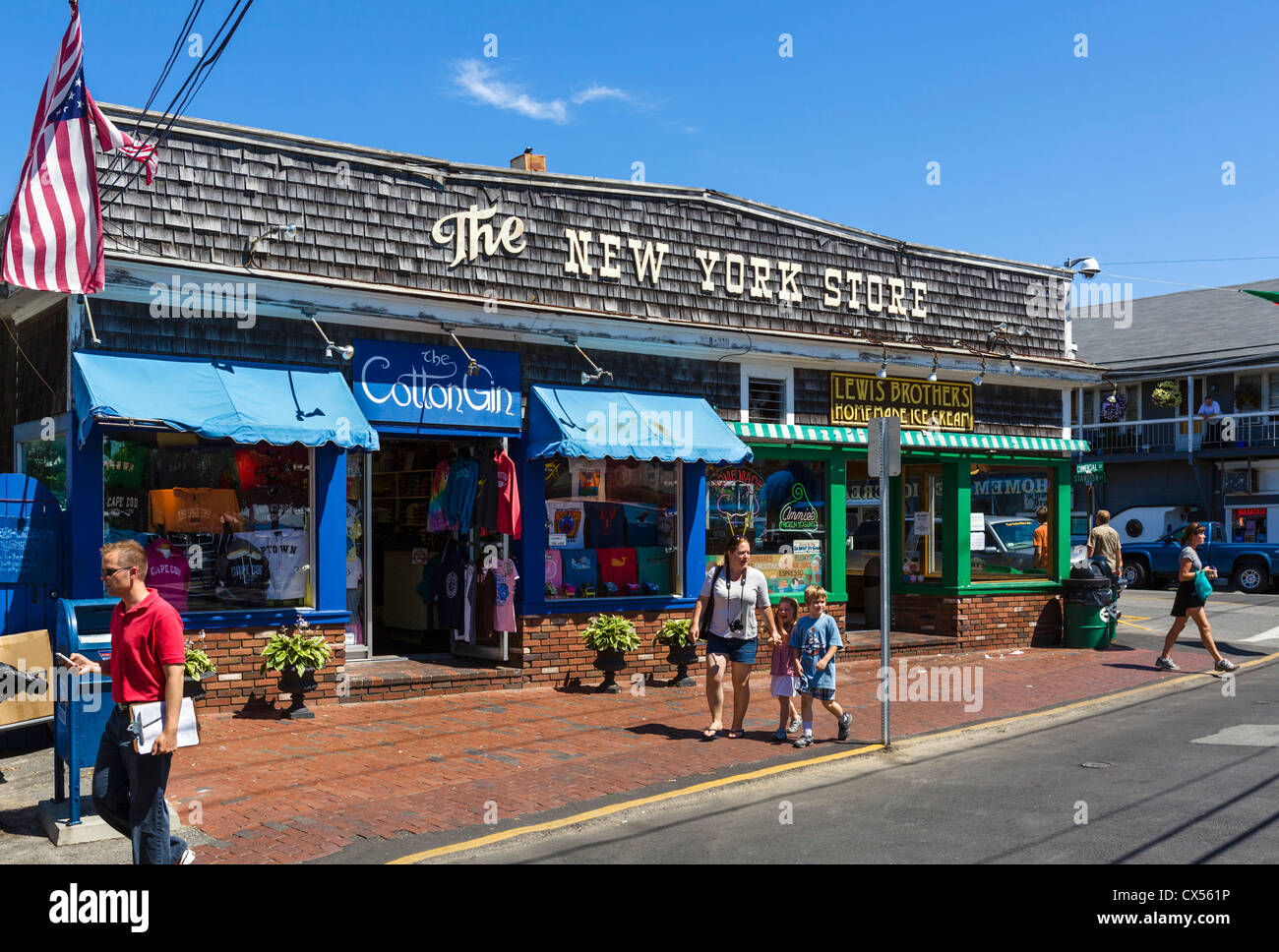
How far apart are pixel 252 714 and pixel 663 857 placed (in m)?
5.28

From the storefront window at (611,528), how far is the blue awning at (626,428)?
69 cm

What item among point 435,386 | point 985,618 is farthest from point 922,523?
point 435,386

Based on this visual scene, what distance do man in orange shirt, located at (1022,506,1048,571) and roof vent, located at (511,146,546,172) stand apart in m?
8.93

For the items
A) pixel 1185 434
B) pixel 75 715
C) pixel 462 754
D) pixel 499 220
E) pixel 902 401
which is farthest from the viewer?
pixel 1185 434

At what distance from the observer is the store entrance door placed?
40.2ft

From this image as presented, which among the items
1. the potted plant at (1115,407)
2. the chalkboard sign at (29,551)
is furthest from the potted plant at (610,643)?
the potted plant at (1115,407)

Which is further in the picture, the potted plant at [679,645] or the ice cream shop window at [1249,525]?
the ice cream shop window at [1249,525]

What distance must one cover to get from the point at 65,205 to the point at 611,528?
6.50m

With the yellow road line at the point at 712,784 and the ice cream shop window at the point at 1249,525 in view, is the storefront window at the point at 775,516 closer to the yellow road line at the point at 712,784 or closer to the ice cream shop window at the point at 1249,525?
the yellow road line at the point at 712,784

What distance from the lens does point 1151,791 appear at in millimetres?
7523

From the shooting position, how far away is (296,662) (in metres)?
10.1

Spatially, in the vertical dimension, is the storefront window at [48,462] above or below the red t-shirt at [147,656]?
above

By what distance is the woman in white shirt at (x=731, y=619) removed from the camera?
9500 millimetres

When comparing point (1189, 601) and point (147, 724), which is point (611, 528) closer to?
point (1189, 601)
